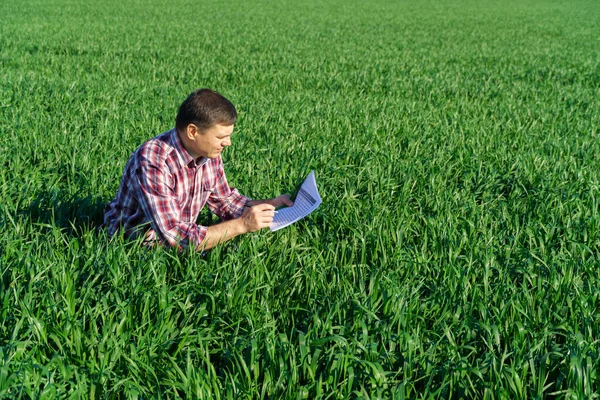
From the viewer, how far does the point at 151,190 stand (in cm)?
298

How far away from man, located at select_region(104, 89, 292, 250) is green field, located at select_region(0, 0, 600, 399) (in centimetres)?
13

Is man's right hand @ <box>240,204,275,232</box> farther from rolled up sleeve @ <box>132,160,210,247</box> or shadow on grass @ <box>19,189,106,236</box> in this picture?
shadow on grass @ <box>19,189,106,236</box>

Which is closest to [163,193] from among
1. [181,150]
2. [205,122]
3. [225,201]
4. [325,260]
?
[181,150]

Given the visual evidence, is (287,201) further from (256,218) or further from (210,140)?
(210,140)

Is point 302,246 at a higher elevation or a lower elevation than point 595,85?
higher

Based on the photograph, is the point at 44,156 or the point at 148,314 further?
the point at 44,156

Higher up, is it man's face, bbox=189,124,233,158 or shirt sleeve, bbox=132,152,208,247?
man's face, bbox=189,124,233,158

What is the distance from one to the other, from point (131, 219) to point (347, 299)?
1244 mm

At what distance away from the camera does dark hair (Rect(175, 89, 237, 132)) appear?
9.64ft

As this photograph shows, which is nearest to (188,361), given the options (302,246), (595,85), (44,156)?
(302,246)

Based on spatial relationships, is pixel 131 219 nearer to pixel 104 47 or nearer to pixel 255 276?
pixel 255 276

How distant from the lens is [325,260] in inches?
125

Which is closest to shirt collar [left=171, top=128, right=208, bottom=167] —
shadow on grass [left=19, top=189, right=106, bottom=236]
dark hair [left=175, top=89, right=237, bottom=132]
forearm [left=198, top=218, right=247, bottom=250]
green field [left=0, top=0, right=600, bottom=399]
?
dark hair [left=175, top=89, right=237, bottom=132]

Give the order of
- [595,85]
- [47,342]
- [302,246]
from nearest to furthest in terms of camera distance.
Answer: [47,342] < [302,246] < [595,85]
